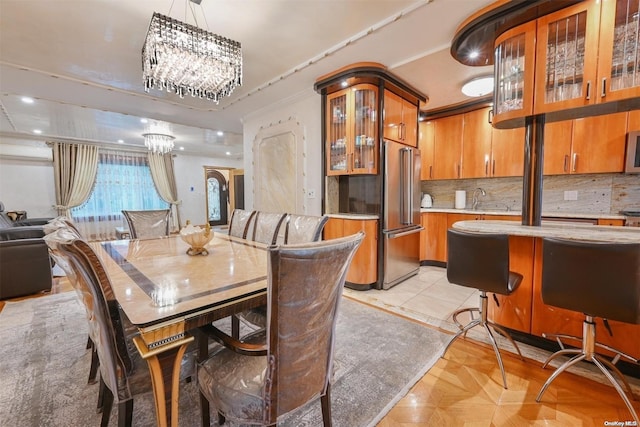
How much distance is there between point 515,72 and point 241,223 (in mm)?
2850

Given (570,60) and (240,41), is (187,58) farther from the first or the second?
(570,60)

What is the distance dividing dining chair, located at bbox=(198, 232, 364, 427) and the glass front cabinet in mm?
2305

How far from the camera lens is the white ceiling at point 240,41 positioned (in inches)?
80.7

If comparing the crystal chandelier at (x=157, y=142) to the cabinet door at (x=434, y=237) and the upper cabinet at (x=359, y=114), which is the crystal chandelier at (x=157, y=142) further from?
the cabinet door at (x=434, y=237)

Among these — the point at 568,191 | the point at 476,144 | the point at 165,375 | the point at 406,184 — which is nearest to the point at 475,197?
the point at 476,144

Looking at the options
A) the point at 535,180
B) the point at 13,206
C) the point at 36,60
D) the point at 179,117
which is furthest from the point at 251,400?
the point at 13,206

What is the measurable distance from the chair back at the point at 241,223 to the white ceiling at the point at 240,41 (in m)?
1.70

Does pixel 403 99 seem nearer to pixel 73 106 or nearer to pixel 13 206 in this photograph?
pixel 73 106

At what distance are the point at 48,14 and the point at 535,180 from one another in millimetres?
4088

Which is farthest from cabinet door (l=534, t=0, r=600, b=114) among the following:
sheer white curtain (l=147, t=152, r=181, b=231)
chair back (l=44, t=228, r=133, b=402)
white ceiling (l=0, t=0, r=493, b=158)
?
sheer white curtain (l=147, t=152, r=181, b=231)

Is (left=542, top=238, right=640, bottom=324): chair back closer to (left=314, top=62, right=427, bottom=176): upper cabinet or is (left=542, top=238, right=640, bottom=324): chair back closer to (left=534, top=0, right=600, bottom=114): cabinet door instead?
(left=534, top=0, right=600, bottom=114): cabinet door

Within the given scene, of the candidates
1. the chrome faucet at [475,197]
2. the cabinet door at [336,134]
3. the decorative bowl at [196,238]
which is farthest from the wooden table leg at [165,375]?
the chrome faucet at [475,197]

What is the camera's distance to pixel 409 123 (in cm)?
366

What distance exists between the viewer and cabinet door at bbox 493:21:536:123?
1937 mm
